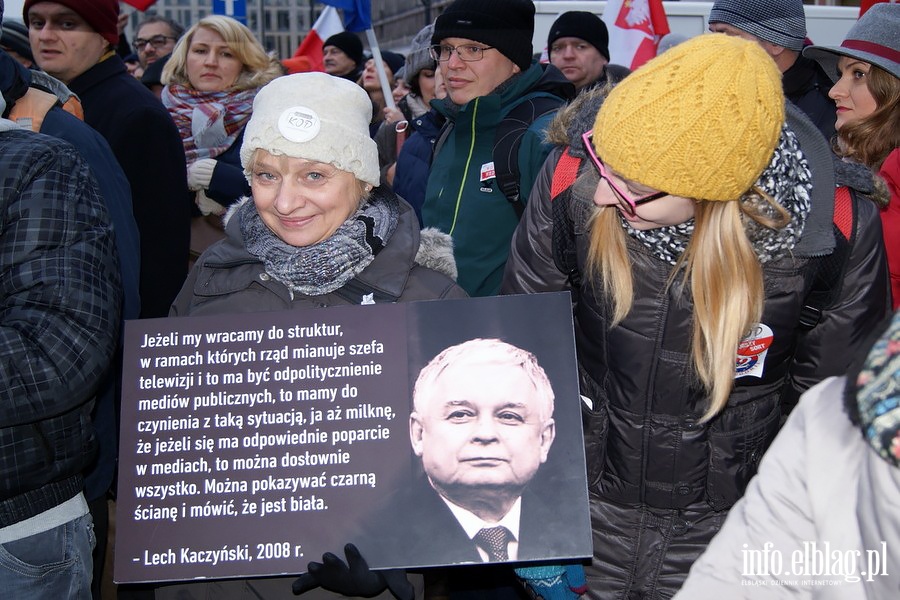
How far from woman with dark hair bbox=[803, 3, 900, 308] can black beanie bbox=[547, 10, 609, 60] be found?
2.07 meters

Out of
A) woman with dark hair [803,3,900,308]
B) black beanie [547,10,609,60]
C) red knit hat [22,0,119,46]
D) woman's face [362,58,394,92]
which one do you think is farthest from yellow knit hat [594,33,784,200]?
woman's face [362,58,394,92]

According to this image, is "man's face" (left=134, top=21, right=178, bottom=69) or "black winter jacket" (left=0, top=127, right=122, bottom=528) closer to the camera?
"black winter jacket" (left=0, top=127, right=122, bottom=528)

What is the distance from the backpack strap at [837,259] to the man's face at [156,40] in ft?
22.8

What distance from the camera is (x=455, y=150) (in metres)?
4.06

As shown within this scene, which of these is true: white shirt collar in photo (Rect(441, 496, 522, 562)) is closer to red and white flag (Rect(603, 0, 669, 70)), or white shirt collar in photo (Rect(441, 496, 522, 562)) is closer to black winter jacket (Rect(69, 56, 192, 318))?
black winter jacket (Rect(69, 56, 192, 318))

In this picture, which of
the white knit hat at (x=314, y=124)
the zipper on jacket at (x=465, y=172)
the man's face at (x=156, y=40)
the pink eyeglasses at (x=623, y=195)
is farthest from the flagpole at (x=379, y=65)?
the pink eyeglasses at (x=623, y=195)

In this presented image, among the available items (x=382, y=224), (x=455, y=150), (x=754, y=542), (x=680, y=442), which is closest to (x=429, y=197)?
(x=455, y=150)

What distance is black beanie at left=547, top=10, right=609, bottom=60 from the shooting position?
5941 millimetres

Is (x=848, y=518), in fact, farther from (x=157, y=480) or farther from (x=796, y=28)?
(x=796, y=28)

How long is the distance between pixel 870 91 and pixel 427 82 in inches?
118

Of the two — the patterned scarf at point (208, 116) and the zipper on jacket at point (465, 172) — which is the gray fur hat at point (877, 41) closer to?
the zipper on jacket at point (465, 172)

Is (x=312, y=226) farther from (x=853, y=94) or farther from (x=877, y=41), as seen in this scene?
(x=877, y=41)

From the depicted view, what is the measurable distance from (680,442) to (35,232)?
1.70m

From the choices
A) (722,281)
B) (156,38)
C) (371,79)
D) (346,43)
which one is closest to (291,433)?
(722,281)
